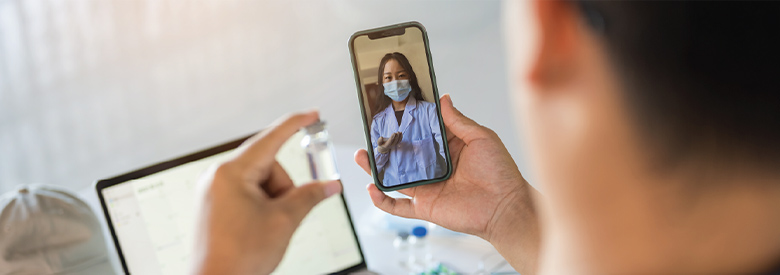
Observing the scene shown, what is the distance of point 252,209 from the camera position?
60 cm

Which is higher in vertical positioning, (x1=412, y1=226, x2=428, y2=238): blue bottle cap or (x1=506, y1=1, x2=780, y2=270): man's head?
(x1=506, y1=1, x2=780, y2=270): man's head

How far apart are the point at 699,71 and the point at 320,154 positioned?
0.68 metres

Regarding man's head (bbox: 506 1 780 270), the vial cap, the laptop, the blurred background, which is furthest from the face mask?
the blurred background

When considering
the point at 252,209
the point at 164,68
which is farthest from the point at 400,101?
the point at 164,68

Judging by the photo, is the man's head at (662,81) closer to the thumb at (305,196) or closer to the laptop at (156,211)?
the thumb at (305,196)

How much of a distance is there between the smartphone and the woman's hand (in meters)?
0.02

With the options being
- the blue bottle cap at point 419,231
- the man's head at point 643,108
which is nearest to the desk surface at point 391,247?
the blue bottle cap at point 419,231

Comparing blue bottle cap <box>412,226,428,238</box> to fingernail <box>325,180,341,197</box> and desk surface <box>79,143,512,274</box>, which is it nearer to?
desk surface <box>79,143,512,274</box>

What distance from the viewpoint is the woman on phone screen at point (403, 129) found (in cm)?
79

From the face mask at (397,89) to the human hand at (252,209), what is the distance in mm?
163

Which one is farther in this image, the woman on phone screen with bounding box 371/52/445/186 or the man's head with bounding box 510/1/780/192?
the woman on phone screen with bounding box 371/52/445/186

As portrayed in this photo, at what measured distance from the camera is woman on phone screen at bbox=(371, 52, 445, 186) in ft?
2.60

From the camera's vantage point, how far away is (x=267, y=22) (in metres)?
2.13

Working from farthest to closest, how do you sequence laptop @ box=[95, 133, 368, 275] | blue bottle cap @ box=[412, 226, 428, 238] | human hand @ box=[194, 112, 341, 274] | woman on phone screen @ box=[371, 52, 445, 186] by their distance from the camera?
blue bottle cap @ box=[412, 226, 428, 238], laptop @ box=[95, 133, 368, 275], woman on phone screen @ box=[371, 52, 445, 186], human hand @ box=[194, 112, 341, 274]
